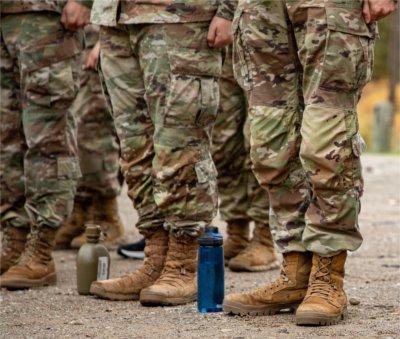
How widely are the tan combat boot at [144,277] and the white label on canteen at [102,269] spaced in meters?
0.20

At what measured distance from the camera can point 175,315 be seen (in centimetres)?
495

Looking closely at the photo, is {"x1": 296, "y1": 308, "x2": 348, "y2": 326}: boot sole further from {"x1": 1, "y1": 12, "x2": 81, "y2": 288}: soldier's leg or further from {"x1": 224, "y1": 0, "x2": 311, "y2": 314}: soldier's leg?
{"x1": 1, "y1": 12, "x2": 81, "y2": 288}: soldier's leg

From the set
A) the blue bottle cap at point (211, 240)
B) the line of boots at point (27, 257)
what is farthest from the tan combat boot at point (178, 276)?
the line of boots at point (27, 257)

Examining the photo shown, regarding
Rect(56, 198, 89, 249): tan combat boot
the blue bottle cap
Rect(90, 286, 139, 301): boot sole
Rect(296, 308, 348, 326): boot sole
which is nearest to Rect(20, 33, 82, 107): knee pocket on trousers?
Rect(90, 286, 139, 301): boot sole

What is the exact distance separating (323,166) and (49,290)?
1981 millimetres

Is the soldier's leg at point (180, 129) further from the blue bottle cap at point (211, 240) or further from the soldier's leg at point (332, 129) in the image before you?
the soldier's leg at point (332, 129)

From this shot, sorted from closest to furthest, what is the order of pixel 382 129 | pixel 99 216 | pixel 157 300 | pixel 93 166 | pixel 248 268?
pixel 157 300
pixel 248 268
pixel 93 166
pixel 99 216
pixel 382 129

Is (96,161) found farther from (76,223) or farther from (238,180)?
(238,180)

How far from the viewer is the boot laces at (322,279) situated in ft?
15.2

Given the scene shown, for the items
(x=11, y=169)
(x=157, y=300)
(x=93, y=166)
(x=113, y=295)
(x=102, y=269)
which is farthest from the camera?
(x=93, y=166)

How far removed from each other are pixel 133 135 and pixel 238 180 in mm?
1354

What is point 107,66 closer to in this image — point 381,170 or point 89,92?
point 89,92

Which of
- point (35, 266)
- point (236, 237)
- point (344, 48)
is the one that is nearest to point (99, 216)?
point (236, 237)

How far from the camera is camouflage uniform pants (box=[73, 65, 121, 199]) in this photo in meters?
7.48
